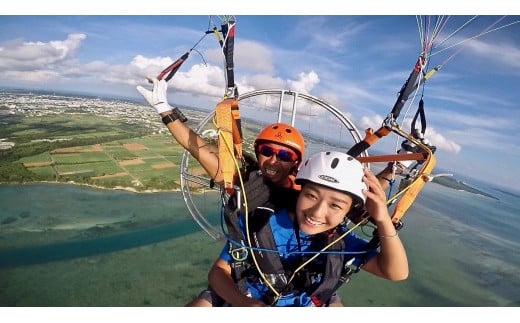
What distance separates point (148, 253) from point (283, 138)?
23400 millimetres

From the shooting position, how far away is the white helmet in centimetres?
179

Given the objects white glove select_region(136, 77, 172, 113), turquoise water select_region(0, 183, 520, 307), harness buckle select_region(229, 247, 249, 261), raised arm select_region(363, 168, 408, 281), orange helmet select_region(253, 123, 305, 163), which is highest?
white glove select_region(136, 77, 172, 113)

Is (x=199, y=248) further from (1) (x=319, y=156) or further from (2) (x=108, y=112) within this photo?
(2) (x=108, y=112)

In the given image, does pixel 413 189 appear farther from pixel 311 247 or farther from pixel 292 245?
pixel 292 245

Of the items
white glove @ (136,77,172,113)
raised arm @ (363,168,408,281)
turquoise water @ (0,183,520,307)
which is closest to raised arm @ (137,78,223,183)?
white glove @ (136,77,172,113)

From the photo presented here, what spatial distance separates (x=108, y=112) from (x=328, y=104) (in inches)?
2602

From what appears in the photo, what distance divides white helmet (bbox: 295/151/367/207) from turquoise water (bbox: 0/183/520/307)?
17.5 m

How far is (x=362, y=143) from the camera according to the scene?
263cm

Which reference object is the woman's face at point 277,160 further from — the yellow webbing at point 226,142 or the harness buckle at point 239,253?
the harness buckle at point 239,253

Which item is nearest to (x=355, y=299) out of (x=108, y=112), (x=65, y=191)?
(x=65, y=191)

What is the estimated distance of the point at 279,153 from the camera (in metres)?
2.40

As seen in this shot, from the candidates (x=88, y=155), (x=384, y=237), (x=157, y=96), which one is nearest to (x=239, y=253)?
Result: (x=384, y=237)

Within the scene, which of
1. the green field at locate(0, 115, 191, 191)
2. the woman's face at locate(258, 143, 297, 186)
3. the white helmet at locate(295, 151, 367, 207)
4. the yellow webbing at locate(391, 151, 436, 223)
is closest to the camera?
the white helmet at locate(295, 151, 367, 207)

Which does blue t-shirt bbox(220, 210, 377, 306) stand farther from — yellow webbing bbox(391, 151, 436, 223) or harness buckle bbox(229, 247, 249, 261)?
yellow webbing bbox(391, 151, 436, 223)
